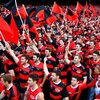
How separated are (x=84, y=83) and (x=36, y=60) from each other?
4.67ft

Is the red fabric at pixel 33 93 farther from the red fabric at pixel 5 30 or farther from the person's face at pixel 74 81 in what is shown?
the red fabric at pixel 5 30

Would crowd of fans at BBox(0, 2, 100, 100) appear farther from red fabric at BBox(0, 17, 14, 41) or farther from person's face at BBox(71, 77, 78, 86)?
red fabric at BBox(0, 17, 14, 41)

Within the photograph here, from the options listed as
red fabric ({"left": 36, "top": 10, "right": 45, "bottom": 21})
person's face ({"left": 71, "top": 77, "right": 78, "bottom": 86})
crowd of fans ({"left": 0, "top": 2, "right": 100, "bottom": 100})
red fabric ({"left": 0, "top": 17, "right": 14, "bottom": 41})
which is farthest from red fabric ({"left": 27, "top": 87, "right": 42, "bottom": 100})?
red fabric ({"left": 36, "top": 10, "right": 45, "bottom": 21})

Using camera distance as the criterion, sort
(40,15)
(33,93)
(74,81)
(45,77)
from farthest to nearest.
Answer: (40,15) < (45,77) < (74,81) < (33,93)

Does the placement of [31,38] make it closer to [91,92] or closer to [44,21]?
[91,92]

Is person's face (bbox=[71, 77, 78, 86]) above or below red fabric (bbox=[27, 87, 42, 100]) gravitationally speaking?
below

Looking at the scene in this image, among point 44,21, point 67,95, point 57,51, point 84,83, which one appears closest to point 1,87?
point 67,95

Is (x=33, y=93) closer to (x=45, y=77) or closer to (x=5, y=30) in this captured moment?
(x=45, y=77)

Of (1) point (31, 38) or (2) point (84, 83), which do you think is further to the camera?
(1) point (31, 38)

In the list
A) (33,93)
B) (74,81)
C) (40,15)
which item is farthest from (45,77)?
(40,15)

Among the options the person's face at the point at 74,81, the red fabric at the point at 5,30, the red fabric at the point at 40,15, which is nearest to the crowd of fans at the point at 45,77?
the person's face at the point at 74,81

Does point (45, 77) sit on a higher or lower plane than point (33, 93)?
lower

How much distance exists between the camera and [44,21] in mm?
14648

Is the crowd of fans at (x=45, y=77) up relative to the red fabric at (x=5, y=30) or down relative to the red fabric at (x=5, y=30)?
down
